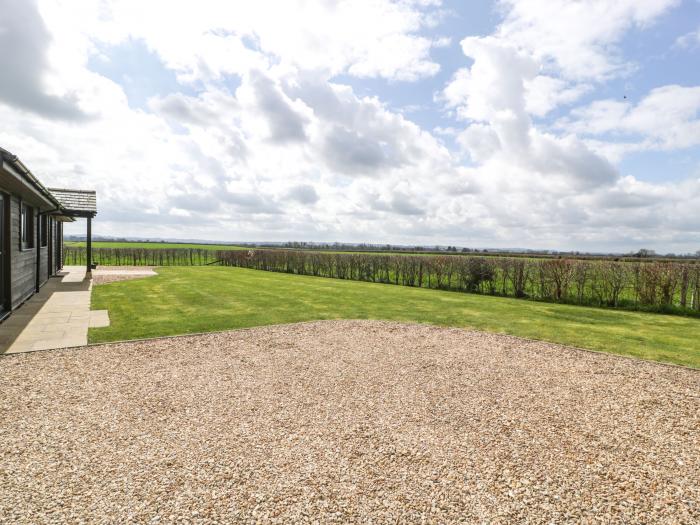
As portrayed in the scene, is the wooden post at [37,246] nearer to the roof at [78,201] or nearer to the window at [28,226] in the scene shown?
the window at [28,226]

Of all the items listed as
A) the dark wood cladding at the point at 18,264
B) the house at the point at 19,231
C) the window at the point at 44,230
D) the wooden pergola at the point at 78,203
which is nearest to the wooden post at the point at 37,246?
the house at the point at 19,231

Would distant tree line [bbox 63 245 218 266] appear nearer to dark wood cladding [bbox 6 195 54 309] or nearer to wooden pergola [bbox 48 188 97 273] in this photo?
wooden pergola [bbox 48 188 97 273]

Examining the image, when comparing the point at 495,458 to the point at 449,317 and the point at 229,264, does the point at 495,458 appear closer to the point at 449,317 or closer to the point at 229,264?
the point at 449,317

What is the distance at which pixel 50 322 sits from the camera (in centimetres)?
1014

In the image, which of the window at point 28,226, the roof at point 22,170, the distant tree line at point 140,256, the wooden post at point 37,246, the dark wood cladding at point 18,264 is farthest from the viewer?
the distant tree line at point 140,256

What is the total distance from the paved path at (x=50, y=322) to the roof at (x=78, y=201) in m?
6.26

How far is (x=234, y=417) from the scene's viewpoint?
5012mm

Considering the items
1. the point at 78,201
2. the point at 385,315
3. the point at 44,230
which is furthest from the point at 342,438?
the point at 78,201

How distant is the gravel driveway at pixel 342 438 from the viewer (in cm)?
338

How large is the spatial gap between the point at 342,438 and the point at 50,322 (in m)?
9.90

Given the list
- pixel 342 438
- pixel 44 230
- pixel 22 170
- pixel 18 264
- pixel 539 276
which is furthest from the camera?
pixel 44 230

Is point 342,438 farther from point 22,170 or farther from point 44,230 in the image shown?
point 44,230

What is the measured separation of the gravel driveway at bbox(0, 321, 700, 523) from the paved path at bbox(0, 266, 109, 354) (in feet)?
3.23

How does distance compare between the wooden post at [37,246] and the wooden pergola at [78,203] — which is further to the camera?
the wooden pergola at [78,203]
